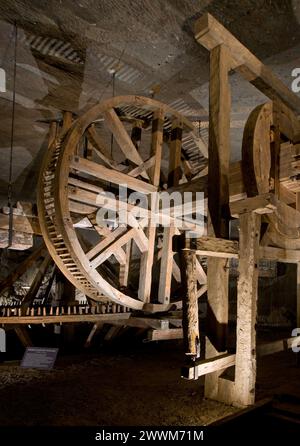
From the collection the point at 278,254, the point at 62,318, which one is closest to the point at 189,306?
the point at 278,254

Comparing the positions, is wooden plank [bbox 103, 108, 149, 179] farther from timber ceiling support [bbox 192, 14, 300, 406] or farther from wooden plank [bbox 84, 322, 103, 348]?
wooden plank [bbox 84, 322, 103, 348]

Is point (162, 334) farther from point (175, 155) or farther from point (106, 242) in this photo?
point (175, 155)

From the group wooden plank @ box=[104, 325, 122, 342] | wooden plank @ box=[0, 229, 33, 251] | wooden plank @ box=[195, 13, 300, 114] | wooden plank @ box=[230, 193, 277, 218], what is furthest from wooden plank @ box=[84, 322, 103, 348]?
wooden plank @ box=[195, 13, 300, 114]

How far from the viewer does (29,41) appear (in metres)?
5.02

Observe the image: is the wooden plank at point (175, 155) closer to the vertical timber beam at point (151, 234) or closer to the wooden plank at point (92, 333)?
the vertical timber beam at point (151, 234)

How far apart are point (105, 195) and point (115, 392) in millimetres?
2602

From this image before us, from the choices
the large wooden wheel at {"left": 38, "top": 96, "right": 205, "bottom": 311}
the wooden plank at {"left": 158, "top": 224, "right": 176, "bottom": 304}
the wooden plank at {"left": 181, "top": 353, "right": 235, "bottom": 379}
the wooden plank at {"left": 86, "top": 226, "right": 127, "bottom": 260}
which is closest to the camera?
the wooden plank at {"left": 181, "top": 353, "right": 235, "bottom": 379}

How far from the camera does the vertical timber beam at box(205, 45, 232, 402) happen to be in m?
3.65

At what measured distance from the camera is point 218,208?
3.90 m

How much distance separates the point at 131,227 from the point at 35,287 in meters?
2.35

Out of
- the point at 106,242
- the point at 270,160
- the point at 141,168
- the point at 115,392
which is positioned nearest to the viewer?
the point at 115,392

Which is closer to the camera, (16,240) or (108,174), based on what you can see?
(108,174)

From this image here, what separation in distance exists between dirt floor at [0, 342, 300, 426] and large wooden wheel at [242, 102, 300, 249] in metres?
1.79

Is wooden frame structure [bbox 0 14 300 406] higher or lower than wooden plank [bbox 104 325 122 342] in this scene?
higher
